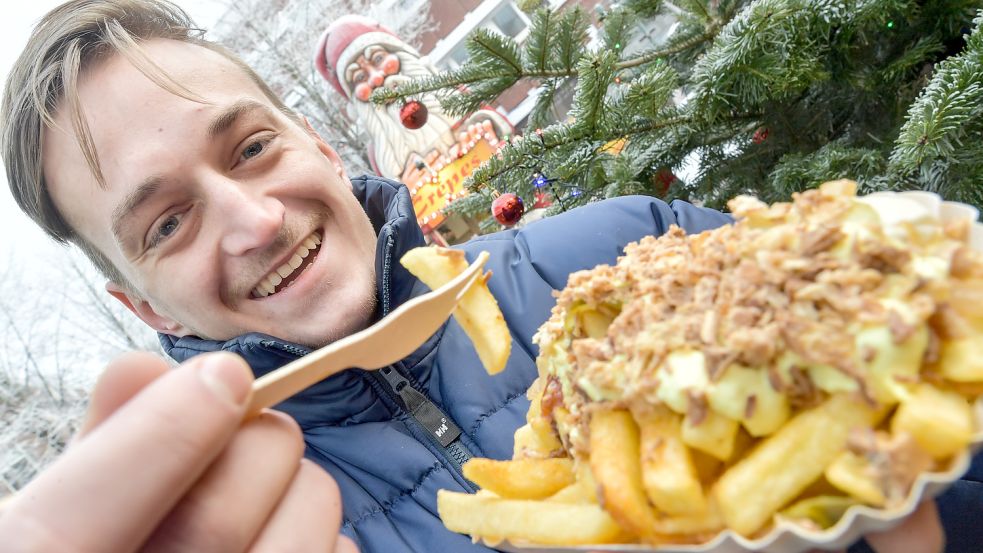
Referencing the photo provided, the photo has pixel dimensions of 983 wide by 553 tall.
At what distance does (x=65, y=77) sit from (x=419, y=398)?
1913mm

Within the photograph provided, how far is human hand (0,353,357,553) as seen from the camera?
0.74 metres

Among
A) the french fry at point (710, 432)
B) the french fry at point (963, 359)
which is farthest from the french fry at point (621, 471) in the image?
the french fry at point (963, 359)

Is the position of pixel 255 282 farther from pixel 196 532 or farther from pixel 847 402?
pixel 847 402

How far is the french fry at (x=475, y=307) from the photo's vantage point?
127 cm

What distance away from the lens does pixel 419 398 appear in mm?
2072

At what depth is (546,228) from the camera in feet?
8.54

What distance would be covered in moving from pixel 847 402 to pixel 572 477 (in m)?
0.56

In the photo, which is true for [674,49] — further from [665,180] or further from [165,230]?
[165,230]

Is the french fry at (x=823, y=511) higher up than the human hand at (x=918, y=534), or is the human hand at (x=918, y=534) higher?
the french fry at (x=823, y=511)

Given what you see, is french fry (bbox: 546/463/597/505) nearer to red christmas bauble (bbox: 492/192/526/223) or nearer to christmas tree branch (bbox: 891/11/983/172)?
christmas tree branch (bbox: 891/11/983/172)

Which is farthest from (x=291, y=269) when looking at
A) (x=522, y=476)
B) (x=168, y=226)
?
(x=522, y=476)

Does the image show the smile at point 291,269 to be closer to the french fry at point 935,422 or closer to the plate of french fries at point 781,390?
the plate of french fries at point 781,390

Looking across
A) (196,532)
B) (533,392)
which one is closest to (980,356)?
(533,392)

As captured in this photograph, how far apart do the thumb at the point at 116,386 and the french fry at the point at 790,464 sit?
0.98 m
